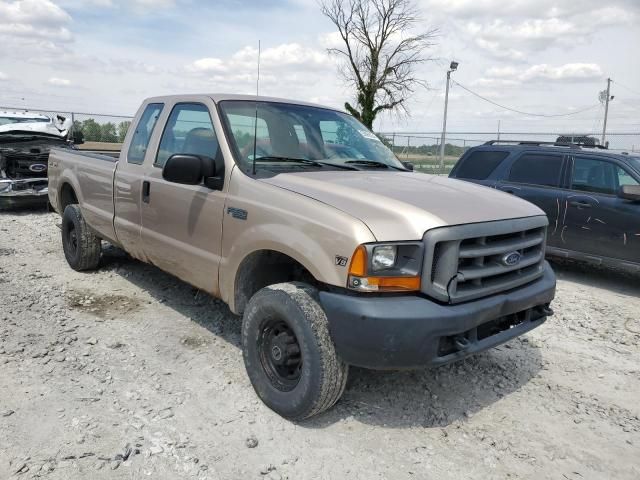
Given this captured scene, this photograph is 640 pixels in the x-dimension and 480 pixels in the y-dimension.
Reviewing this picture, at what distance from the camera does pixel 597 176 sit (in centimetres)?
684

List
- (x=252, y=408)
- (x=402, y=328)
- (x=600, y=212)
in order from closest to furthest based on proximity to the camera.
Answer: (x=402, y=328) < (x=252, y=408) < (x=600, y=212)

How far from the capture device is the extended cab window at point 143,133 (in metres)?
4.71

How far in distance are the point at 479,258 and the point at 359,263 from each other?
0.75 m

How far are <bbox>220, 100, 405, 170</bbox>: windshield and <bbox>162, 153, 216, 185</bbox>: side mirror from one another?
0.85 feet

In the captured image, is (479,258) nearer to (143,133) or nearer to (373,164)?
(373,164)

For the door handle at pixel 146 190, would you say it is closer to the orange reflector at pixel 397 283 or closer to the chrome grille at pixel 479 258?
the orange reflector at pixel 397 283

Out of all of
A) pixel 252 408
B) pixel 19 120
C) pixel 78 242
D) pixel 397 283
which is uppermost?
pixel 19 120

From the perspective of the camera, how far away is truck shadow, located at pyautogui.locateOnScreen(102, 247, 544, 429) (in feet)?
11.0

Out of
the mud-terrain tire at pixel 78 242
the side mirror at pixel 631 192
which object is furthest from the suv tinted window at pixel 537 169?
the mud-terrain tire at pixel 78 242

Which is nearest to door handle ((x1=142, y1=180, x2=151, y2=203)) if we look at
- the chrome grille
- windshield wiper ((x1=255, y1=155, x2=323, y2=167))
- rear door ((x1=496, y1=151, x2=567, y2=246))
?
windshield wiper ((x1=255, y1=155, x2=323, y2=167))

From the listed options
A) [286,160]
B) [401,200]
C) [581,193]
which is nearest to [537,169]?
[581,193]

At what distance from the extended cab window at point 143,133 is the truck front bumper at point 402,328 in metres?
2.65

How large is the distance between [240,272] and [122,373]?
3.71 feet

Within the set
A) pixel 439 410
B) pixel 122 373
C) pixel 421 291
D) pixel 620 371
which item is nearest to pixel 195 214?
pixel 122 373
